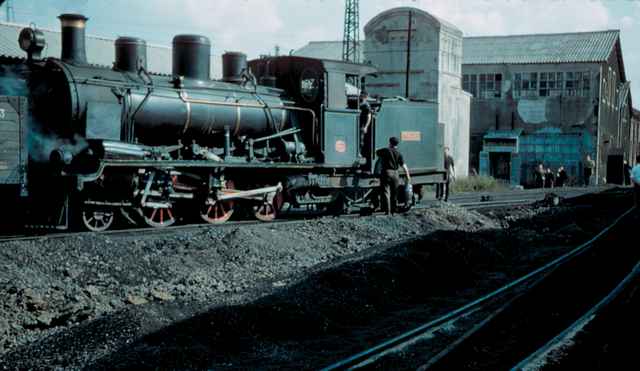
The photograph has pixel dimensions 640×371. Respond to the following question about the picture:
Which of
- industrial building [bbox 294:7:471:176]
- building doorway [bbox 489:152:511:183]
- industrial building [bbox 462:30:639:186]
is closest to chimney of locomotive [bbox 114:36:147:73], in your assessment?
industrial building [bbox 294:7:471:176]

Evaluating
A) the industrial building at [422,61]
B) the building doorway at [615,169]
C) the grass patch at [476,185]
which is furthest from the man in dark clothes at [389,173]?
the building doorway at [615,169]

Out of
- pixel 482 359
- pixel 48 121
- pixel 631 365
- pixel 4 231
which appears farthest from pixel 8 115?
pixel 631 365

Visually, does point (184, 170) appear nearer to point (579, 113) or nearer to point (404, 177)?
point (404, 177)

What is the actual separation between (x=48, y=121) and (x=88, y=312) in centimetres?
578

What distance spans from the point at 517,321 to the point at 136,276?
14.8 ft

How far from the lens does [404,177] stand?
1638cm

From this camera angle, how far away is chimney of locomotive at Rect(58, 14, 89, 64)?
38.3 feet

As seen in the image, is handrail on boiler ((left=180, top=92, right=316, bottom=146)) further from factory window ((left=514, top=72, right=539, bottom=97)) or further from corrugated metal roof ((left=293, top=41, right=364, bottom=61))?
corrugated metal roof ((left=293, top=41, right=364, bottom=61))

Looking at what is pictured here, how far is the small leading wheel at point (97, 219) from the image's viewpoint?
11500 mm

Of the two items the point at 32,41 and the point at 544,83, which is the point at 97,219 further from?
the point at 544,83

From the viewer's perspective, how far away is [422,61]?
117 feet

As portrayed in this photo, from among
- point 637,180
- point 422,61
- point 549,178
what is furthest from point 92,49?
point 549,178

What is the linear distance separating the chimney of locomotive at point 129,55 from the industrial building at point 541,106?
3301 centimetres

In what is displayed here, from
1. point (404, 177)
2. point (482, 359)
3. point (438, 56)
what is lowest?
point (482, 359)
